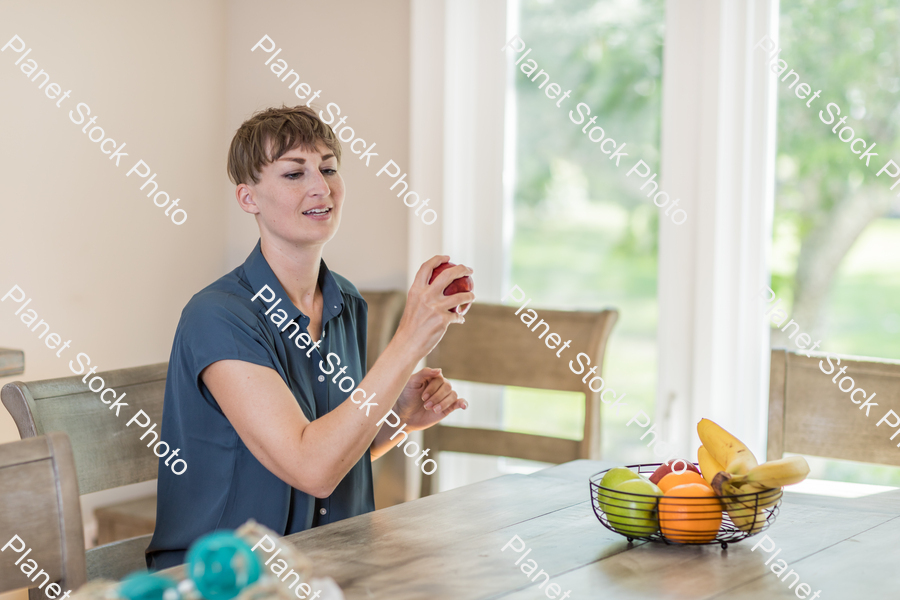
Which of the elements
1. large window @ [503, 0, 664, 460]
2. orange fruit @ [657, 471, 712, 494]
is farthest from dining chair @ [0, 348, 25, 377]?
large window @ [503, 0, 664, 460]

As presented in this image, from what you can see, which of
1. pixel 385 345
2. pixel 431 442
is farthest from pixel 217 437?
pixel 385 345

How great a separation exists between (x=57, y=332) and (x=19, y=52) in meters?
0.70

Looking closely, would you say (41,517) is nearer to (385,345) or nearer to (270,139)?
(270,139)

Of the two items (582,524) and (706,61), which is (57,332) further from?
(706,61)

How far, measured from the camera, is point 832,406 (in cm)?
164

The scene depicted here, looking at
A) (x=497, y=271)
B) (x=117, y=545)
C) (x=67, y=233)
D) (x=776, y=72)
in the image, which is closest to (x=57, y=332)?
(x=67, y=233)

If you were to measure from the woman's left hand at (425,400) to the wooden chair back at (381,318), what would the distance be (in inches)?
31.7

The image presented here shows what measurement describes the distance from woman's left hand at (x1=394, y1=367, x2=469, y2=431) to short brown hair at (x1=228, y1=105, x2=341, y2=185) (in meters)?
0.44

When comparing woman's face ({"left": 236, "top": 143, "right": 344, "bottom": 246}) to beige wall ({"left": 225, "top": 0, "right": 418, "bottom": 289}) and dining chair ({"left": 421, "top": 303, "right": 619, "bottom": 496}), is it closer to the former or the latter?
dining chair ({"left": 421, "top": 303, "right": 619, "bottom": 496})

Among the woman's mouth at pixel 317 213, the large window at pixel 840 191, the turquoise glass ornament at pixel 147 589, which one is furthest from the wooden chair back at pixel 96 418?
the large window at pixel 840 191

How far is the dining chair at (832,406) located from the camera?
1.59m

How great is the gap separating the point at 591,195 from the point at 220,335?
1360 mm

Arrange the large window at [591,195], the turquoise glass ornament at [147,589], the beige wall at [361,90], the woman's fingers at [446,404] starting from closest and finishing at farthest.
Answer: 1. the turquoise glass ornament at [147,589]
2. the woman's fingers at [446,404]
3. the large window at [591,195]
4. the beige wall at [361,90]

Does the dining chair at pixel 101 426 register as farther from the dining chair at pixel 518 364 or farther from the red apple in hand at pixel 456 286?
the dining chair at pixel 518 364
